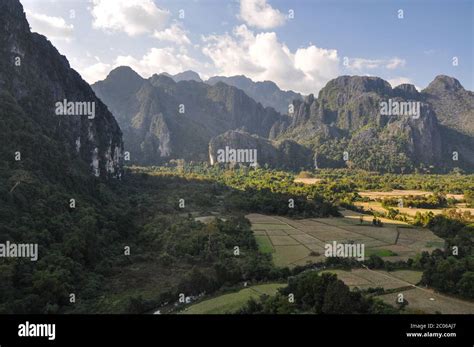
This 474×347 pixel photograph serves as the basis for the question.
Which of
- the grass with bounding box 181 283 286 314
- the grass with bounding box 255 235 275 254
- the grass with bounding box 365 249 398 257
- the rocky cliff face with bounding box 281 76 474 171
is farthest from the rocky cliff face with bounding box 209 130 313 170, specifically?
the grass with bounding box 181 283 286 314

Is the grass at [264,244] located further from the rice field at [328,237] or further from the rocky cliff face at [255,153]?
the rocky cliff face at [255,153]

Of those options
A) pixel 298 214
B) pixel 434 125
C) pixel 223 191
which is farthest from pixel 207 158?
pixel 298 214

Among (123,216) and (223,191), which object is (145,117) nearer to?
(223,191)

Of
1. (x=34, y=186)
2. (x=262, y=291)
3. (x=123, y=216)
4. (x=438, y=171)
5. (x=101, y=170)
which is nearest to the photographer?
(x=262, y=291)

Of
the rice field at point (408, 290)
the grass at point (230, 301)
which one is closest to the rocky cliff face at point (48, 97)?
the grass at point (230, 301)

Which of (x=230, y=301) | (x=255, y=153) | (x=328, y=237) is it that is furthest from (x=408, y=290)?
(x=255, y=153)

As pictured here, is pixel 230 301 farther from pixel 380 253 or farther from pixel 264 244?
pixel 380 253
